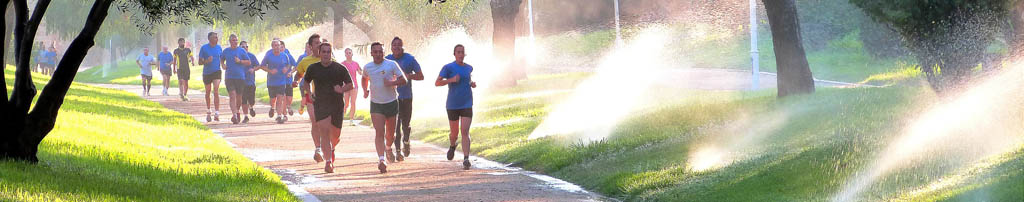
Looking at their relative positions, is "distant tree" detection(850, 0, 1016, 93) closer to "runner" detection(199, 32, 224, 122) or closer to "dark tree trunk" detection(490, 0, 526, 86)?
"runner" detection(199, 32, 224, 122)

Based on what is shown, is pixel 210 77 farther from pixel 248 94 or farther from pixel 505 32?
pixel 505 32

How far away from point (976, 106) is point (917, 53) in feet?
4.95

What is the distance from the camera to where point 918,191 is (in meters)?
10.1

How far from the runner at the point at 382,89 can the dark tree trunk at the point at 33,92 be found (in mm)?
3283

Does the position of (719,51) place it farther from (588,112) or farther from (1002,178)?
(1002,178)

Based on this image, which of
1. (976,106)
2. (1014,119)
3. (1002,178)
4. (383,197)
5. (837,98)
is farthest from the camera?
(837,98)

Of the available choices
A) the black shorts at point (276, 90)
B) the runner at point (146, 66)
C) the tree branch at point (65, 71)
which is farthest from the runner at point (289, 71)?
the runner at point (146, 66)

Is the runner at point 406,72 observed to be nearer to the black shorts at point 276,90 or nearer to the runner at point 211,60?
the black shorts at point 276,90

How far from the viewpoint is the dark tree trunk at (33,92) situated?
11961mm

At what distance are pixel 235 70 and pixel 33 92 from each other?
11.0 m

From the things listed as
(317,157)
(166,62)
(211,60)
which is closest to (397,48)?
(317,157)

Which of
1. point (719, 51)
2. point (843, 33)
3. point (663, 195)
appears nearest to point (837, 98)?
point (663, 195)

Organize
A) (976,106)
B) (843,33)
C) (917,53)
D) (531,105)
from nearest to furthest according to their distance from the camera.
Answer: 1. (976,106)
2. (917,53)
3. (531,105)
4. (843,33)

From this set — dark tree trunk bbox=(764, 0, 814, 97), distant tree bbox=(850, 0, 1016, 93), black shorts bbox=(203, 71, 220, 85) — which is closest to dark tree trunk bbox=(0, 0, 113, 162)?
distant tree bbox=(850, 0, 1016, 93)
